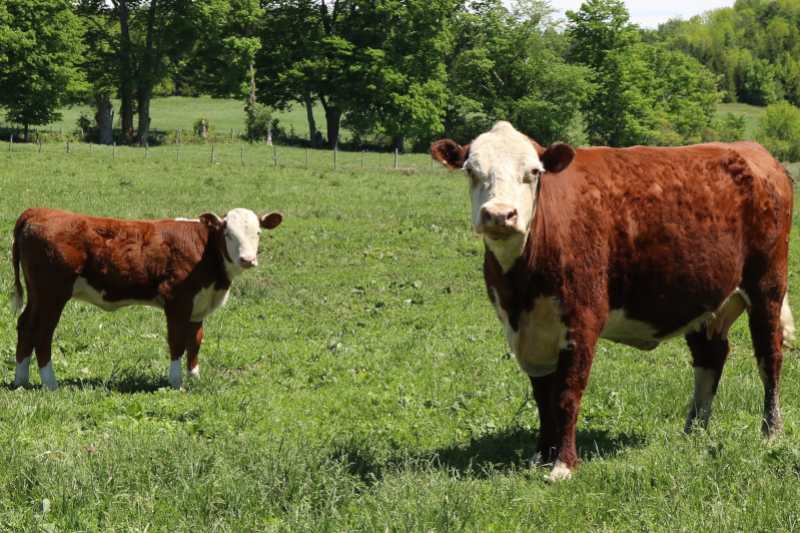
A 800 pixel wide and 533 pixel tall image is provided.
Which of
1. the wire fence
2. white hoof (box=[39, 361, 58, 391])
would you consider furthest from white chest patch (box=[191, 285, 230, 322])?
the wire fence

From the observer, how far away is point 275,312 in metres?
11.7

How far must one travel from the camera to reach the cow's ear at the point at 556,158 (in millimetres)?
5090

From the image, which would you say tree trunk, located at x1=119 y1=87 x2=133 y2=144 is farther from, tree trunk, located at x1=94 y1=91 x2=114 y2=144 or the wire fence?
the wire fence

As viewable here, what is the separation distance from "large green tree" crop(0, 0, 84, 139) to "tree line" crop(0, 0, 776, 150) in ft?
0.31

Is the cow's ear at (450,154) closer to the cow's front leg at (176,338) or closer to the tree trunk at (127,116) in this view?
the cow's front leg at (176,338)

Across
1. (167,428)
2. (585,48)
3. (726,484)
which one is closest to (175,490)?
(167,428)

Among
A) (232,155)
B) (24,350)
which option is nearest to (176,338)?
(24,350)

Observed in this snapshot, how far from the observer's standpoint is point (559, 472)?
5.21 metres

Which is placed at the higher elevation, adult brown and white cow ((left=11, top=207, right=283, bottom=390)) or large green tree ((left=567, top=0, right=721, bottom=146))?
large green tree ((left=567, top=0, right=721, bottom=146))

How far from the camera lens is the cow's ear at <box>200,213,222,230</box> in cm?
884

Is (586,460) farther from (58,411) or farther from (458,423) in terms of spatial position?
(58,411)

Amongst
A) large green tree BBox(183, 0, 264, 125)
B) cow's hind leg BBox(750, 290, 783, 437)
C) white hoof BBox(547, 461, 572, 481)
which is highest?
large green tree BBox(183, 0, 264, 125)

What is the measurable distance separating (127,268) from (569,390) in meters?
5.28

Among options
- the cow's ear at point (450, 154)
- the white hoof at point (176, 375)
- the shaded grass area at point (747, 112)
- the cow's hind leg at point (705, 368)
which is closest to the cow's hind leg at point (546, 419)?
the cow's hind leg at point (705, 368)
